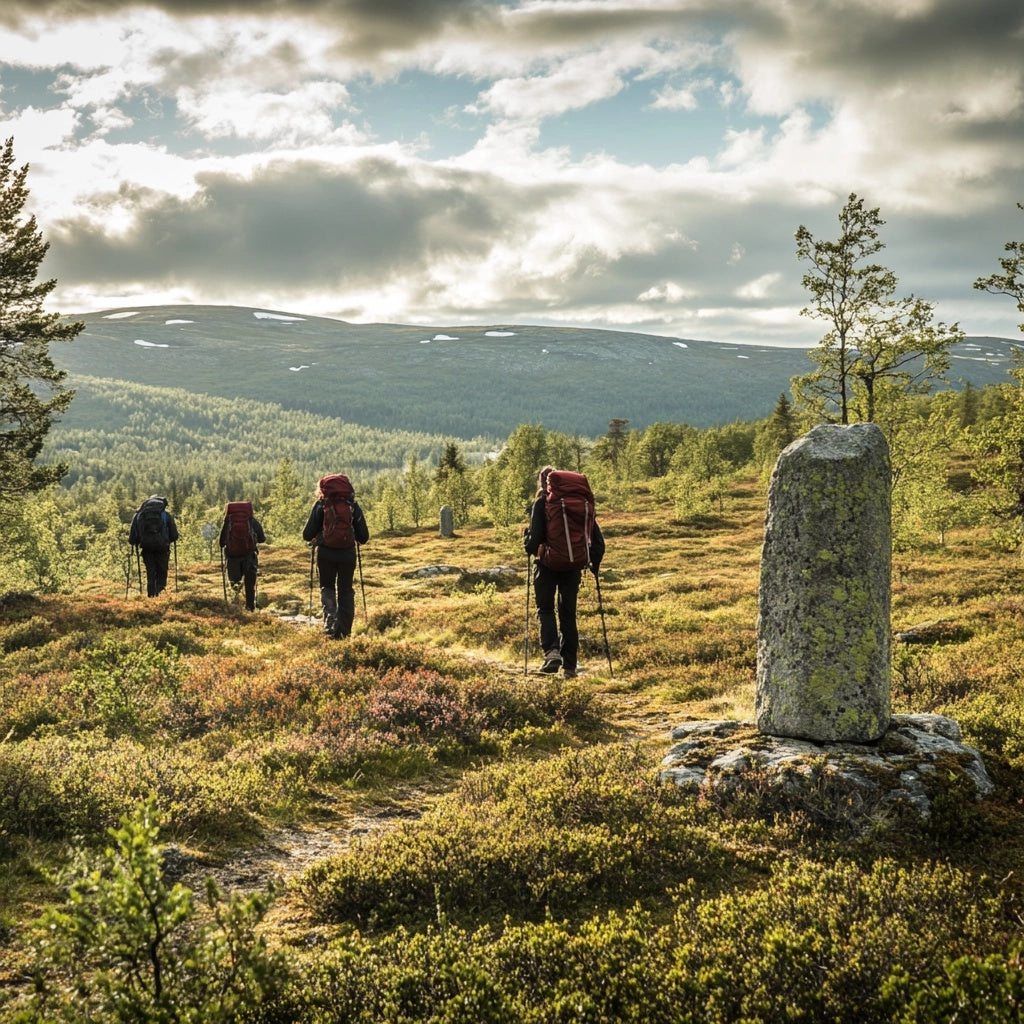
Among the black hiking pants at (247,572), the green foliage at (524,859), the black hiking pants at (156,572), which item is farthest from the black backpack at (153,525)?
the green foliage at (524,859)

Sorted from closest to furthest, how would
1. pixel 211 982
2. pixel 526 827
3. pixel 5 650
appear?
1. pixel 211 982
2. pixel 526 827
3. pixel 5 650

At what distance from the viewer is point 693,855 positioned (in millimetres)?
5844

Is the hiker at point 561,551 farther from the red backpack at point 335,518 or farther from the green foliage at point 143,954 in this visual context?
the green foliage at point 143,954

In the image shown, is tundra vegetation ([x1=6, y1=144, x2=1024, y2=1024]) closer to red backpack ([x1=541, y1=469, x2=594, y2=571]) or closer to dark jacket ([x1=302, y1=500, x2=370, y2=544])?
red backpack ([x1=541, y1=469, x2=594, y2=571])

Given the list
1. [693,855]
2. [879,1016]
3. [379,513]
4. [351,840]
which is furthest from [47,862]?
[379,513]

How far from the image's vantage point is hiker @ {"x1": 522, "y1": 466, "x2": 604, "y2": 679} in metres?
12.4

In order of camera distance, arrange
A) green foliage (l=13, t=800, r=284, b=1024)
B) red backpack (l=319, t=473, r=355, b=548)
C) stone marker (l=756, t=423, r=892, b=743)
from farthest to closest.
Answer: red backpack (l=319, t=473, r=355, b=548), stone marker (l=756, t=423, r=892, b=743), green foliage (l=13, t=800, r=284, b=1024)

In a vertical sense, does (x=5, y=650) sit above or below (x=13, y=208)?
below

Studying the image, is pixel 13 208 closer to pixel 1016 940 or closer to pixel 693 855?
pixel 693 855

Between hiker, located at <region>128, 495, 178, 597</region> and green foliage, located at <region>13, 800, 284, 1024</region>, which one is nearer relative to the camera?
green foliage, located at <region>13, 800, 284, 1024</region>

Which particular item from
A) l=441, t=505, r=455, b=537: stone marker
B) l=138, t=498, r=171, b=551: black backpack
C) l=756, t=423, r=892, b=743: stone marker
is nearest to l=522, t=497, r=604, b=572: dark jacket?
l=756, t=423, r=892, b=743: stone marker

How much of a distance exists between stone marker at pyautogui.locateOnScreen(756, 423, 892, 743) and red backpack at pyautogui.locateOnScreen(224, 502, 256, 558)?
55.4 ft

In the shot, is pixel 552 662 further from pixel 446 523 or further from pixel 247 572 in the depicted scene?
pixel 446 523

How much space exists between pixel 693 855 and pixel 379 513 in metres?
75.8
